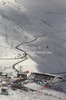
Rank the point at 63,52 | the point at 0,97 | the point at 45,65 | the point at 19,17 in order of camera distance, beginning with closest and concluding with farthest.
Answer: the point at 0,97
the point at 45,65
the point at 63,52
the point at 19,17

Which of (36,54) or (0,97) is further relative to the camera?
(36,54)

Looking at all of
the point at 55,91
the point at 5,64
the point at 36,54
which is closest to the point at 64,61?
the point at 36,54

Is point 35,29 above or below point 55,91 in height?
above

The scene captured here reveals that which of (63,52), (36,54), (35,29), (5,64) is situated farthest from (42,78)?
(35,29)

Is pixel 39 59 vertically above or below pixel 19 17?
below

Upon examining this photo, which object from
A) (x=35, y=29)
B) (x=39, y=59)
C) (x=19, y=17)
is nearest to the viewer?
(x=39, y=59)

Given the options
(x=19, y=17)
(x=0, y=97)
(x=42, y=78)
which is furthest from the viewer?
Answer: (x=19, y=17)

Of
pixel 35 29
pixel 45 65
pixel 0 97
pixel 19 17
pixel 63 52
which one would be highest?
pixel 19 17

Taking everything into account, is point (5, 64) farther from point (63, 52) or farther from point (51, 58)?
point (63, 52)

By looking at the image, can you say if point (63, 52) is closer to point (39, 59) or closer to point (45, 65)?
point (39, 59)
